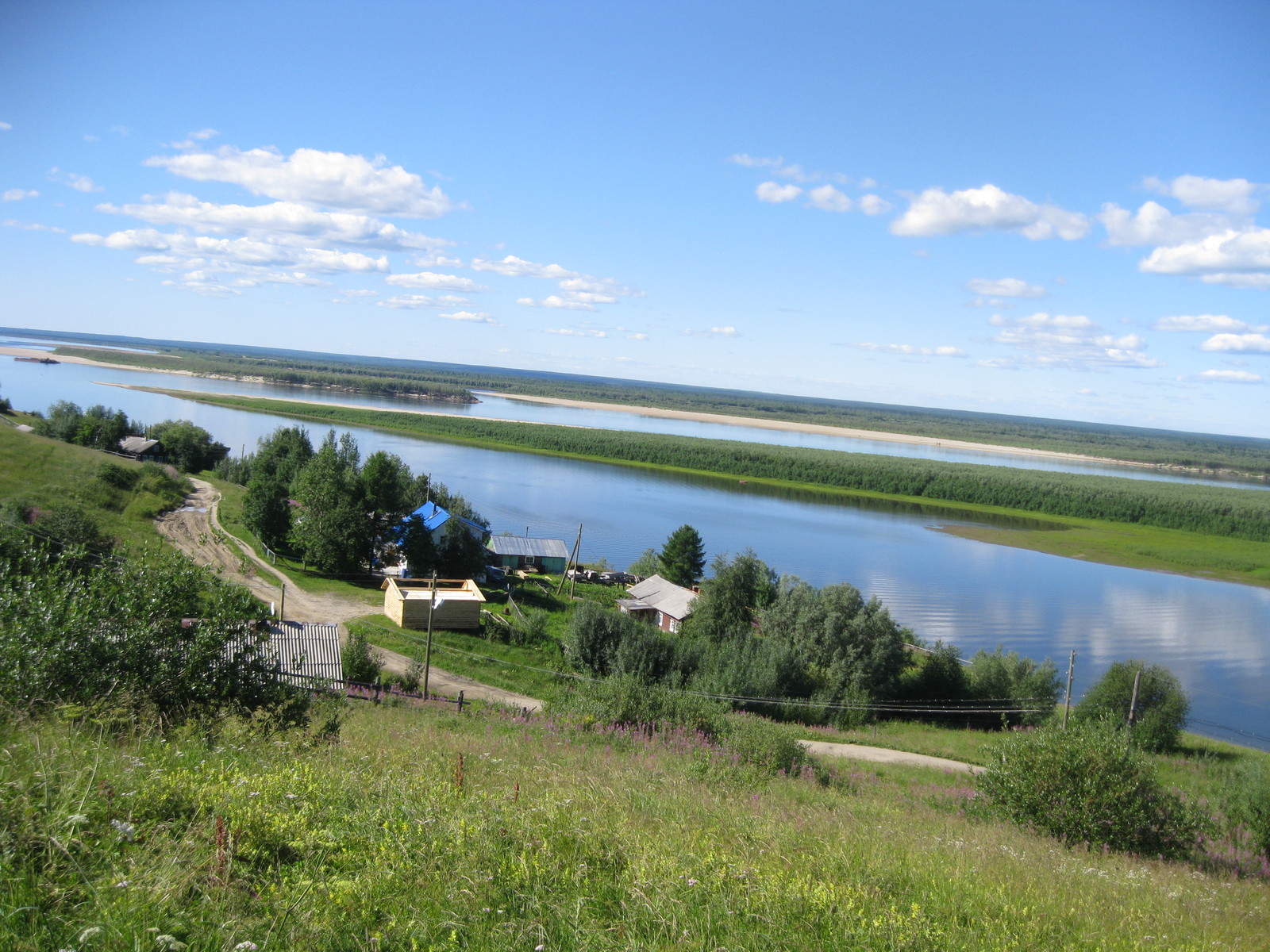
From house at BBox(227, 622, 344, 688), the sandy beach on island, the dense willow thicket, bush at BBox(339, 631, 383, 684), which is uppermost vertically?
the sandy beach on island

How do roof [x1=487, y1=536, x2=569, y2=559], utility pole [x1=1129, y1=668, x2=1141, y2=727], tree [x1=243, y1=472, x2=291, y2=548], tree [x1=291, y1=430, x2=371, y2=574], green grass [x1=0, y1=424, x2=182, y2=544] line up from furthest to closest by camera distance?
roof [x1=487, y1=536, x2=569, y2=559]
tree [x1=243, y1=472, x2=291, y2=548]
tree [x1=291, y1=430, x2=371, y2=574]
green grass [x1=0, y1=424, x2=182, y2=544]
utility pole [x1=1129, y1=668, x2=1141, y2=727]

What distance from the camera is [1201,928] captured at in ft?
13.3

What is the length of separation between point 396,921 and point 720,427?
12322 cm

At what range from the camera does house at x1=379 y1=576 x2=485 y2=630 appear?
19.8 metres

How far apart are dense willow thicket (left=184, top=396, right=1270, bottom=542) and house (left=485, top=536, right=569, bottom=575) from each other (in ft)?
119

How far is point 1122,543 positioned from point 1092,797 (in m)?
44.8

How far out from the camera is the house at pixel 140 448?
1495 inches

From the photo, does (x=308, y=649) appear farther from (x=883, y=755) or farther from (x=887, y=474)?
(x=887, y=474)

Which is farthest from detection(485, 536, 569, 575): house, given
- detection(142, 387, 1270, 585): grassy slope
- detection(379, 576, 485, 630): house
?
detection(142, 387, 1270, 585): grassy slope

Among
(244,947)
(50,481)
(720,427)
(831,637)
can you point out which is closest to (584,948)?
(244,947)

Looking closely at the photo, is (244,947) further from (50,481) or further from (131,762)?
(50,481)

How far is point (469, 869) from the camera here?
10.2 feet

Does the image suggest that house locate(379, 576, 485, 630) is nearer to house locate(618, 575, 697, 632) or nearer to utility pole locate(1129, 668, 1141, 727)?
house locate(618, 575, 697, 632)

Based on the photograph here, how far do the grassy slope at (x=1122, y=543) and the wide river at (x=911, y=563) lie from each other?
2311mm
